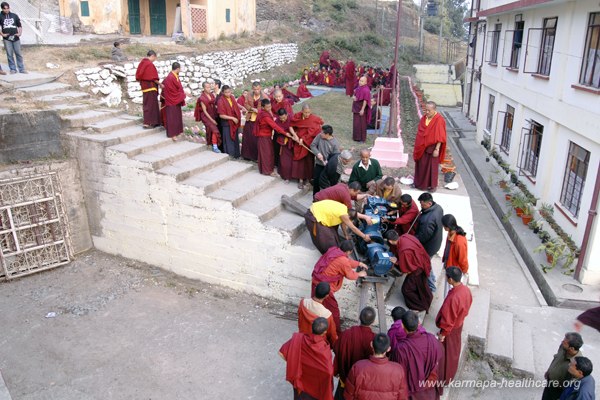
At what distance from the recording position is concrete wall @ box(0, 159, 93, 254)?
8508mm

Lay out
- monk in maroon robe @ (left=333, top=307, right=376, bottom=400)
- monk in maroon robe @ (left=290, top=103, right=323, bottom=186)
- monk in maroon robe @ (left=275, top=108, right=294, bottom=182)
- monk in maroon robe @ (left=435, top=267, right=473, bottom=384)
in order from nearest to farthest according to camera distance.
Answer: monk in maroon robe @ (left=333, top=307, right=376, bottom=400), monk in maroon robe @ (left=435, top=267, right=473, bottom=384), monk in maroon robe @ (left=290, top=103, right=323, bottom=186), monk in maroon robe @ (left=275, top=108, right=294, bottom=182)

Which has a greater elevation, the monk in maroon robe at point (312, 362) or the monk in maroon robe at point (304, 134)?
the monk in maroon robe at point (304, 134)

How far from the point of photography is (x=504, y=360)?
6465 millimetres

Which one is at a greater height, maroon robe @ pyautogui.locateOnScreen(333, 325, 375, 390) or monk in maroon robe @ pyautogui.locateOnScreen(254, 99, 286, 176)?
monk in maroon robe @ pyautogui.locateOnScreen(254, 99, 286, 176)

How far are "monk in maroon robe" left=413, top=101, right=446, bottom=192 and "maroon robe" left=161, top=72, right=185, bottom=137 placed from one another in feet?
15.0

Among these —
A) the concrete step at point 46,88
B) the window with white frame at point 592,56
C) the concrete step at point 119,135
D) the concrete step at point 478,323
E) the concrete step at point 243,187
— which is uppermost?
the window with white frame at point 592,56

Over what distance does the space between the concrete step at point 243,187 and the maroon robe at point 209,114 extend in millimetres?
1084

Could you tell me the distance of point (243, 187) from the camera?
8523mm

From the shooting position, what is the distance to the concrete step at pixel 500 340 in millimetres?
6473

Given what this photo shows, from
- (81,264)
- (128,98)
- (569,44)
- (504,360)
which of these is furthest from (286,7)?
(504,360)

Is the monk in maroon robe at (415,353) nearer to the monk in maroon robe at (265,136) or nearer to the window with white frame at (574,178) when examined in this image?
the monk in maroon robe at (265,136)

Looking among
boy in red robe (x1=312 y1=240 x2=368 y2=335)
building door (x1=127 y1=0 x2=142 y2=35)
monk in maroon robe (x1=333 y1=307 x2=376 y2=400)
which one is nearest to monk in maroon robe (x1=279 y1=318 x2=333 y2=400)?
monk in maroon robe (x1=333 y1=307 x2=376 y2=400)

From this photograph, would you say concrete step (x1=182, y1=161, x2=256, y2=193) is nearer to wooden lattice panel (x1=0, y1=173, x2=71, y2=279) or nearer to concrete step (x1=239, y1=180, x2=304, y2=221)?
concrete step (x1=239, y1=180, x2=304, y2=221)

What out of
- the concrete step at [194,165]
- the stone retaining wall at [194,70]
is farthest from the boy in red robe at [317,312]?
the stone retaining wall at [194,70]
